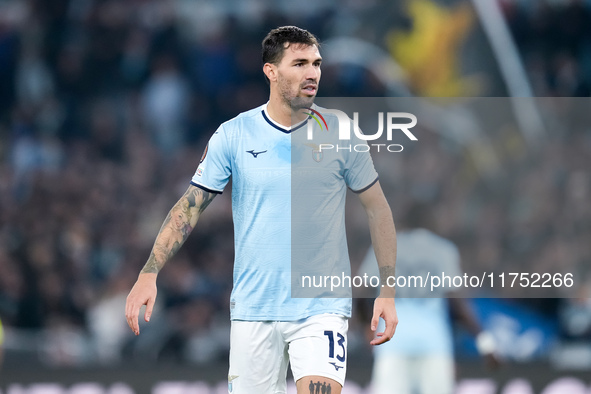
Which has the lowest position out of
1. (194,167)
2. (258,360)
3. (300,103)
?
(258,360)

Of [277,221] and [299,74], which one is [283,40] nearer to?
[299,74]

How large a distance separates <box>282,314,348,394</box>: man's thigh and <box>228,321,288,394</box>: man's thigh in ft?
0.28

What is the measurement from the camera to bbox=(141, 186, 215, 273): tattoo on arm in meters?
4.82

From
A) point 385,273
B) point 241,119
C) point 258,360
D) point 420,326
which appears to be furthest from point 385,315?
point 420,326

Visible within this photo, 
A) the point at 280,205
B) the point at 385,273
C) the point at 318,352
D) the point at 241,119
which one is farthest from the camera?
the point at 241,119

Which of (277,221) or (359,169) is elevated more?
(359,169)

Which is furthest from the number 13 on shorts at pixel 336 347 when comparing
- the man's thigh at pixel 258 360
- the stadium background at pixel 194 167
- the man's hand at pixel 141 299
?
the stadium background at pixel 194 167

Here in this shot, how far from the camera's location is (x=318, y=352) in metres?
4.66

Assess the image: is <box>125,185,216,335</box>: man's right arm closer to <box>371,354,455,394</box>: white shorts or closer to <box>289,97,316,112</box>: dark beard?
<box>289,97,316,112</box>: dark beard

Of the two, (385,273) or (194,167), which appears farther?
(194,167)

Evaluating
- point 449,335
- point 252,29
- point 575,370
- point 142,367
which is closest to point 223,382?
point 142,367

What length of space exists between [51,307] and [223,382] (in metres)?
2.19

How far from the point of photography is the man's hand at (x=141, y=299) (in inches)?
176

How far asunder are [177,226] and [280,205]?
1.82 feet
